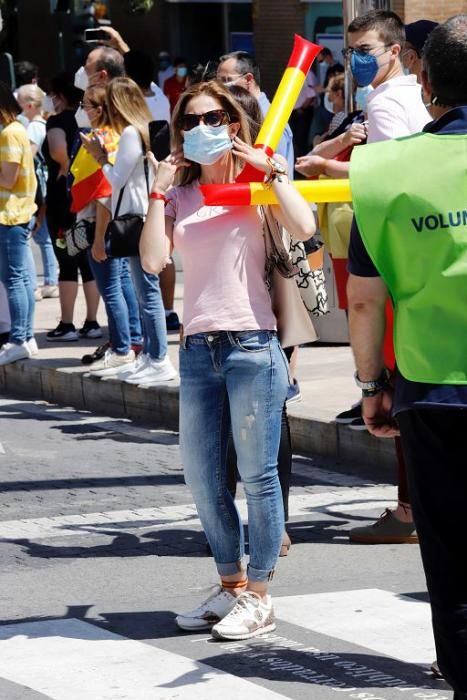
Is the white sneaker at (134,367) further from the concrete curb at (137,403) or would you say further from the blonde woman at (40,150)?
the blonde woman at (40,150)

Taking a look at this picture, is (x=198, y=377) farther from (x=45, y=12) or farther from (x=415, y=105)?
(x=45, y=12)

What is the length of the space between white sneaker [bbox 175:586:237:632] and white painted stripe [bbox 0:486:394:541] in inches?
65.9

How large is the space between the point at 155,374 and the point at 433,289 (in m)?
6.38

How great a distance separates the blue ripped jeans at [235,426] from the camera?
534 centimetres

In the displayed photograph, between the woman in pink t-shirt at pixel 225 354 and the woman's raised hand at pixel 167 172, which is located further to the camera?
the woman's raised hand at pixel 167 172

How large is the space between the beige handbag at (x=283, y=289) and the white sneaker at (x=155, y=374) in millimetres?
4671

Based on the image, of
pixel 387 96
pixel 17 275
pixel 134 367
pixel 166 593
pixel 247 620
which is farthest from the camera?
pixel 17 275

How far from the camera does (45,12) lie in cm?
3847

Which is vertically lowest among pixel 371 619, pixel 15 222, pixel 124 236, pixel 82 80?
pixel 371 619

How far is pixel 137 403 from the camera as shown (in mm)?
10266

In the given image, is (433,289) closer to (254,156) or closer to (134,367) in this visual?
(254,156)

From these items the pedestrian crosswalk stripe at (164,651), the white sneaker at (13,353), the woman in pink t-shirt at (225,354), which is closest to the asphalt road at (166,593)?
the pedestrian crosswalk stripe at (164,651)

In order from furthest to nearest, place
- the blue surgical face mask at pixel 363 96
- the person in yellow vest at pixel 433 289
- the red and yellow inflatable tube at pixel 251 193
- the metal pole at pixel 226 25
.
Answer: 1. the metal pole at pixel 226 25
2. the blue surgical face mask at pixel 363 96
3. the red and yellow inflatable tube at pixel 251 193
4. the person in yellow vest at pixel 433 289

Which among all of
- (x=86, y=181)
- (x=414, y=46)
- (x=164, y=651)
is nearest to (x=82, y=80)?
(x=86, y=181)
